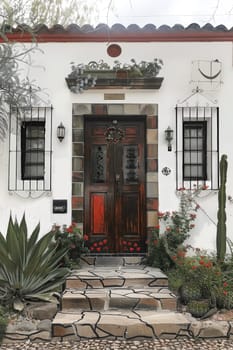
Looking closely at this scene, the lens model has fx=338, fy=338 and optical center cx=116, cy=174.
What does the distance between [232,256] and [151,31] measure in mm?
4040

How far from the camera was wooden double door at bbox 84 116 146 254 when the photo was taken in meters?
5.98

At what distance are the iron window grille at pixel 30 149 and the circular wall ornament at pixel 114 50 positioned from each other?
147cm

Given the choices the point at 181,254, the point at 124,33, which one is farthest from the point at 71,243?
the point at 124,33

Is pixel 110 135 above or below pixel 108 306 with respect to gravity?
above

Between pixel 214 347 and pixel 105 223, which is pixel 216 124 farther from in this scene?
pixel 214 347

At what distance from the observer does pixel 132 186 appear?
607 centimetres

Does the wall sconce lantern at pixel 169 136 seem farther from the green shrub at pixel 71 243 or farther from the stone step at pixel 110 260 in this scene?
the green shrub at pixel 71 243

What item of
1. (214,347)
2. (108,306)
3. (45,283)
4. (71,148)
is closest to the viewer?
(214,347)

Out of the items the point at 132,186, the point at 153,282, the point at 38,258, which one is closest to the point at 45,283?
the point at 38,258

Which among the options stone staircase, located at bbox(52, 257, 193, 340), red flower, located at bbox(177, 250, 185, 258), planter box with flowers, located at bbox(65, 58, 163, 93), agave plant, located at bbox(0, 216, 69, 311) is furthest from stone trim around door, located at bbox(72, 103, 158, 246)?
agave plant, located at bbox(0, 216, 69, 311)

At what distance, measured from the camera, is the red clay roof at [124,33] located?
19.2 ft

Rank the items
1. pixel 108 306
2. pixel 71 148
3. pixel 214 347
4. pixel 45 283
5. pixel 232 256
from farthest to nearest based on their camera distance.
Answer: pixel 71 148 < pixel 232 256 < pixel 45 283 < pixel 108 306 < pixel 214 347

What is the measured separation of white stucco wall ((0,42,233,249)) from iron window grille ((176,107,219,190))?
109 millimetres

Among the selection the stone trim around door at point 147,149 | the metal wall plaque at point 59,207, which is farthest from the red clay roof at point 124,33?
the metal wall plaque at point 59,207
